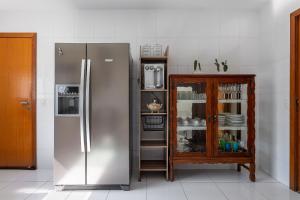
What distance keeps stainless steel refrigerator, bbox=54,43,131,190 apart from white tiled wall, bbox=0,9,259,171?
2.72ft

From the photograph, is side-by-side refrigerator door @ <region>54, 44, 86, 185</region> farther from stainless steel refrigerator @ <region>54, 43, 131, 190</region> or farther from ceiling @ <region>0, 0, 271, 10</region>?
ceiling @ <region>0, 0, 271, 10</region>

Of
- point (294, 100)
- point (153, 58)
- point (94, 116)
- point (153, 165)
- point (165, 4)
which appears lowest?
point (153, 165)

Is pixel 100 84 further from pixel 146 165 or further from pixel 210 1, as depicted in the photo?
pixel 210 1

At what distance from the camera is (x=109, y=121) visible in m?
2.68

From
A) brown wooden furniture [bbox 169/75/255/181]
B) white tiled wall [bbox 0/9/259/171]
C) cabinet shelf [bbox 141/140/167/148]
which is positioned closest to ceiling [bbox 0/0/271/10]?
white tiled wall [bbox 0/9/259/171]

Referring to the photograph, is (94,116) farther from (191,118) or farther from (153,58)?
(191,118)

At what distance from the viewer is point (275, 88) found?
305 cm

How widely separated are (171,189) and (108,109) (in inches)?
43.8

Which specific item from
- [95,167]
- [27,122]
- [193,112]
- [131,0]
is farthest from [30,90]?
[193,112]

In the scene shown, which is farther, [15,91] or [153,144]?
[15,91]

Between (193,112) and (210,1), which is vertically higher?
(210,1)

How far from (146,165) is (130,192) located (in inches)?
21.8

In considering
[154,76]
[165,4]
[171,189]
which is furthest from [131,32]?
[171,189]

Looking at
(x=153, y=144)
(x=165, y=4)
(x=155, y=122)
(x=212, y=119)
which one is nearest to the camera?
(x=212, y=119)
